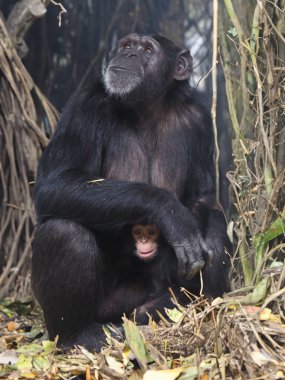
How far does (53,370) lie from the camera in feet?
12.3

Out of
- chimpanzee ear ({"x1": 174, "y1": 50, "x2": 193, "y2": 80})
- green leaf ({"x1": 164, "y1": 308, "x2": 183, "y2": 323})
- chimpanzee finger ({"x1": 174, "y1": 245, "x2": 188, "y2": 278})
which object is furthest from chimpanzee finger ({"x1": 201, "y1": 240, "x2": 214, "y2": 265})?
chimpanzee ear ({"x1": 174, "y1": 50, "x2": 193, "y2": 80})

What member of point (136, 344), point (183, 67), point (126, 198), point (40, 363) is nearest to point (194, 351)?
point (136, 344)

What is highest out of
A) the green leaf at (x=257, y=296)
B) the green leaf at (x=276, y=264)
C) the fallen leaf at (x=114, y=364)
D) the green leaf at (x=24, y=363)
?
the green leaf at (x=276, y=264)

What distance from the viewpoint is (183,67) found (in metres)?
5.28

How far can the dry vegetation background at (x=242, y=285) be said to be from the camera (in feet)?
11.2

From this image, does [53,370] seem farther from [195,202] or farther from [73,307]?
[195,202]

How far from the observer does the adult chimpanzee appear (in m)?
4.47

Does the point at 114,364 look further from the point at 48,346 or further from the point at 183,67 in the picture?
the point at 183,67

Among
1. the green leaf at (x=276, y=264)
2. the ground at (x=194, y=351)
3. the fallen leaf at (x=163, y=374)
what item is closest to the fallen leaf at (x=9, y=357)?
the ground at (x=194, y=351)

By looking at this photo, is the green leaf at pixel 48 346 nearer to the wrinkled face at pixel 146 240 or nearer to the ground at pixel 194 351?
the ground at pixel 194 351

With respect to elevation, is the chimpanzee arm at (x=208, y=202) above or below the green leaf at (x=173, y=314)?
above

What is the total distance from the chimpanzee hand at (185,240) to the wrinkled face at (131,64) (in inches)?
34.1

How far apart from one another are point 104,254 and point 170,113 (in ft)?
3.50

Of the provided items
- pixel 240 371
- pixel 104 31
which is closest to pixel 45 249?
pixel 240 371
